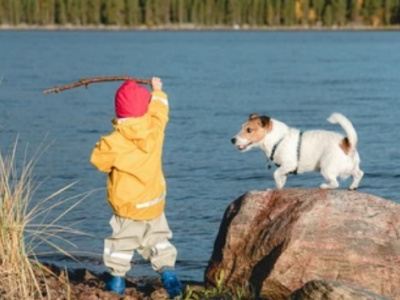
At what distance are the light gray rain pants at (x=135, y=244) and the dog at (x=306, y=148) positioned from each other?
132 centimetres

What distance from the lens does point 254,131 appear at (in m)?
9.91

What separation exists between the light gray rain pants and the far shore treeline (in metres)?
150

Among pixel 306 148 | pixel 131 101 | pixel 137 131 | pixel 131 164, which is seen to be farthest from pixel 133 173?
pixel 306 148

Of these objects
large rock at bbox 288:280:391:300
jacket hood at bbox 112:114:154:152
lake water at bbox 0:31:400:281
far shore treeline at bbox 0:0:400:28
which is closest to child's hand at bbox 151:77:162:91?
jacket hood at bbox 112:114:154:152

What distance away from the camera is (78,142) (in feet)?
76.0

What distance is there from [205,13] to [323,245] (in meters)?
153

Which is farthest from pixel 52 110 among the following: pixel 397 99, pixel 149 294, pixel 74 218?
pixel 149 294

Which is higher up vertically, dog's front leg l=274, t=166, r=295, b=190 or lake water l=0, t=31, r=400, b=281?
dog's front leg l=274, t=166, r=295, b=190

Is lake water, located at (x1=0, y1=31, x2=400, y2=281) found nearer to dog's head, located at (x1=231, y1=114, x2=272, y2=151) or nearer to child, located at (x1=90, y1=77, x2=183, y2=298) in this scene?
dog's head, located at (x1=231, y1=114, x2=272, y2=151)

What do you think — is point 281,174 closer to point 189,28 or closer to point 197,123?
point 197,123

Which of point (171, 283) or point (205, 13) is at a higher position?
point (171, 283)

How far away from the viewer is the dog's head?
9.90 meters

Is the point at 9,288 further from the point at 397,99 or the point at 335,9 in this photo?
the point at 335,9

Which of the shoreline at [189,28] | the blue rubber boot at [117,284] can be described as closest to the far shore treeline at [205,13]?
the shoreline at [189,28]
